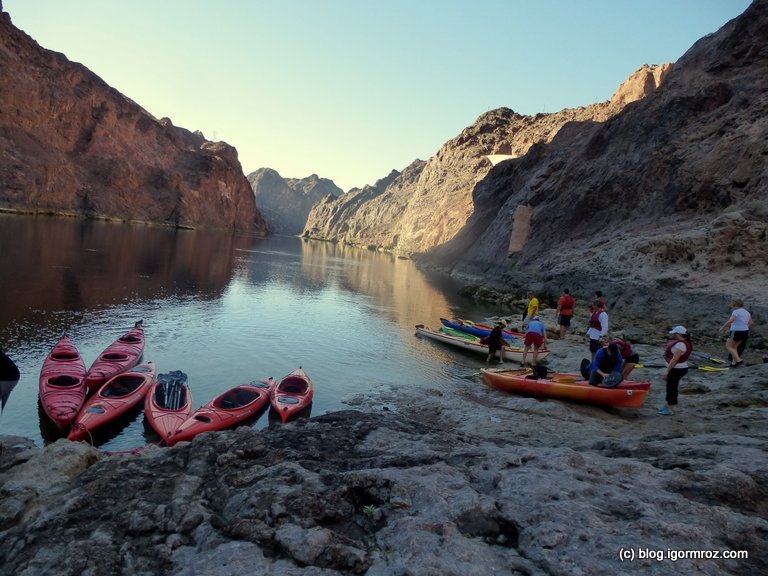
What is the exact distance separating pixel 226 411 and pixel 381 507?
270 inches

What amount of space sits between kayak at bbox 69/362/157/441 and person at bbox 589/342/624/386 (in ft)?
35.6

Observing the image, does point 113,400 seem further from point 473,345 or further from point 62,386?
point 473,345

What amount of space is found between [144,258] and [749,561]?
4305cm

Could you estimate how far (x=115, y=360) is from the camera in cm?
1364

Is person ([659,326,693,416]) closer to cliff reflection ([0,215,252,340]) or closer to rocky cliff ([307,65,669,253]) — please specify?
cliff reflection ([0,215,252,340])

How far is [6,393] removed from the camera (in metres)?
5.44

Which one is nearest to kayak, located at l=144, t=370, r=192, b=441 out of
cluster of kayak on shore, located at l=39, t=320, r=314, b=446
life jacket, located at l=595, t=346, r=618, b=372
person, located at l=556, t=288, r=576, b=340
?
cluster of kayak on shore, located at l=39, t=320, r=314, b=446

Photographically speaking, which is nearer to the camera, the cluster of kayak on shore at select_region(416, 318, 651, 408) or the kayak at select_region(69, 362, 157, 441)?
the kayak at select_region(69, 362, 157, 441)

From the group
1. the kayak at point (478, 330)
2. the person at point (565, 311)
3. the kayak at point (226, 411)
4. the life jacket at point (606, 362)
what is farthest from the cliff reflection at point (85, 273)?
the person at point (565, 311)

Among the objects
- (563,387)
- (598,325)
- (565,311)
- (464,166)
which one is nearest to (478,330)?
(565,311)

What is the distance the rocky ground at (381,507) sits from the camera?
409cm

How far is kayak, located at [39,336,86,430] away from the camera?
10.1 m

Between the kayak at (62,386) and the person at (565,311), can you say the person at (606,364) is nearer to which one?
the person at (565,311)

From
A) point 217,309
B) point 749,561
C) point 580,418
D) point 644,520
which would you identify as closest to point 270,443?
point 644,520
